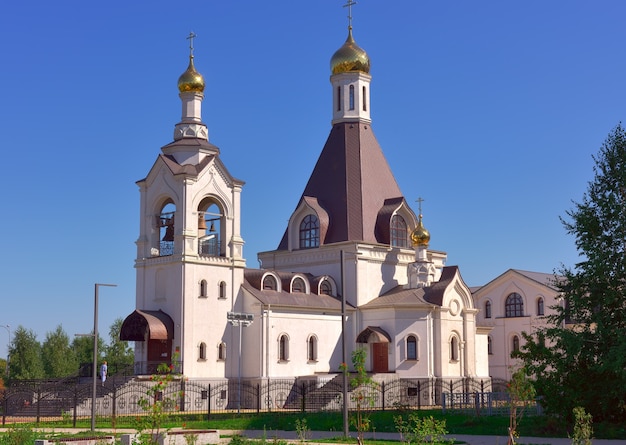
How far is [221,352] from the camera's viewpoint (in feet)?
104

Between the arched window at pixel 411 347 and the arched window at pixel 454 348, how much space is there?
6.09 ft

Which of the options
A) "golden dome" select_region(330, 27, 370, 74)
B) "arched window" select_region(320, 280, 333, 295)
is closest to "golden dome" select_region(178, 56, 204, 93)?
"golden dome" select_region(330, 27, 370, 74)

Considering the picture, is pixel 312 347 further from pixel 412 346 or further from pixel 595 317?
pixel 595 317

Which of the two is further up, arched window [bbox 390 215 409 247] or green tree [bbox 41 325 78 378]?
arched window [bbox 390 215 409 247]

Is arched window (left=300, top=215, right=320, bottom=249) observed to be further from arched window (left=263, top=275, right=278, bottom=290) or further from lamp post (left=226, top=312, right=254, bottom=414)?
lamp post (left=226, top=312, right=254, bottom=414)

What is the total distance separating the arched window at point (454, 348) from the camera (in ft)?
114

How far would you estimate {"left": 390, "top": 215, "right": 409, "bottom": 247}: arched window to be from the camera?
36.4 meters

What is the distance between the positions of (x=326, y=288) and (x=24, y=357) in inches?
723

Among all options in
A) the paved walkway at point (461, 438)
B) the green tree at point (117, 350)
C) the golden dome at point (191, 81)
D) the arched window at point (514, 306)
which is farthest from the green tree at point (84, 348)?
the paved walkway at point (461, 438)

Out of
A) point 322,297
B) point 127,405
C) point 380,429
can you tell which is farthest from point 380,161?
point 380,429

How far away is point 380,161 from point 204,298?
1088 cm

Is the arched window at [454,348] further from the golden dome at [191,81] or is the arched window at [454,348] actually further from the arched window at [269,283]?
the golden dome at [191,81]

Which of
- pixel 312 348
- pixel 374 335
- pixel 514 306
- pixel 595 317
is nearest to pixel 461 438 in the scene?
pixel 595 317

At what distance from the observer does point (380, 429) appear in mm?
20203
